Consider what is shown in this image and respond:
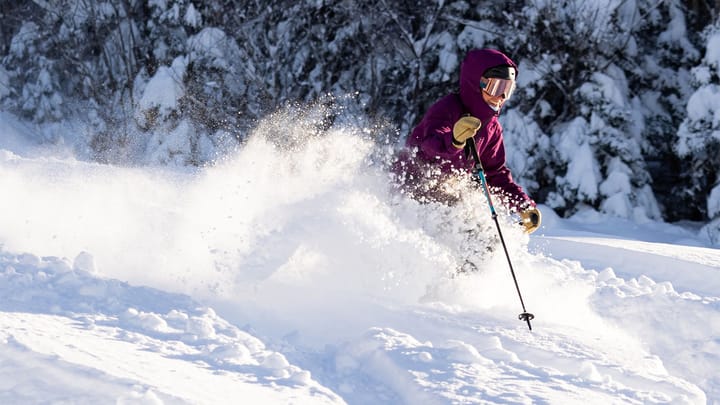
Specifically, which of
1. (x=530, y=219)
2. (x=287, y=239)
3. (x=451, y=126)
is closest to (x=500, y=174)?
(x=530, y=219)

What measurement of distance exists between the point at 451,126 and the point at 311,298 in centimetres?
143

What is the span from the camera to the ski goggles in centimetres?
432

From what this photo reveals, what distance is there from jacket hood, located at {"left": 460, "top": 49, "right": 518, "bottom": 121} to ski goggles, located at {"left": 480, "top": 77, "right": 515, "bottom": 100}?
4 centimetres

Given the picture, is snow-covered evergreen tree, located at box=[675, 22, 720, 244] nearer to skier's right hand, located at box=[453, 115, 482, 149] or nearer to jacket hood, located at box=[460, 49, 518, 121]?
jacket hood, located at box=[460, 49, 518, 121]

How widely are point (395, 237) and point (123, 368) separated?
2464mm

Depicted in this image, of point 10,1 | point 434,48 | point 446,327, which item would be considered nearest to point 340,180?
point 446,327

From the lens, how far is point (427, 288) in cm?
454

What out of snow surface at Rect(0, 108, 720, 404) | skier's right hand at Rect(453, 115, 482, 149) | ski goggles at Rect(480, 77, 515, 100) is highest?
ski goggles at Rect(480, 77, 515, 100)

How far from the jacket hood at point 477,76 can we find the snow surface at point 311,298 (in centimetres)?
63

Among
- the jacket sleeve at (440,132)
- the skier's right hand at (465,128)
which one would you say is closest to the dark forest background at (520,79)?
the jacket sleeve at (440,132)

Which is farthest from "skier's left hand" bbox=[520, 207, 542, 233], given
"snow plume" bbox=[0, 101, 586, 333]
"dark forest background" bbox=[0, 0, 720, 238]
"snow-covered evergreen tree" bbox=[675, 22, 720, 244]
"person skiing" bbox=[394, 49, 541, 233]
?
"snow-covered evergreen tree" bbox=[675, 22, 720, 244]

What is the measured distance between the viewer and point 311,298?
13.7ft

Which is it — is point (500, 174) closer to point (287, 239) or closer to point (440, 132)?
point (440, 132)

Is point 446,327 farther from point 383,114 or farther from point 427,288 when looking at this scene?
point 383,114
